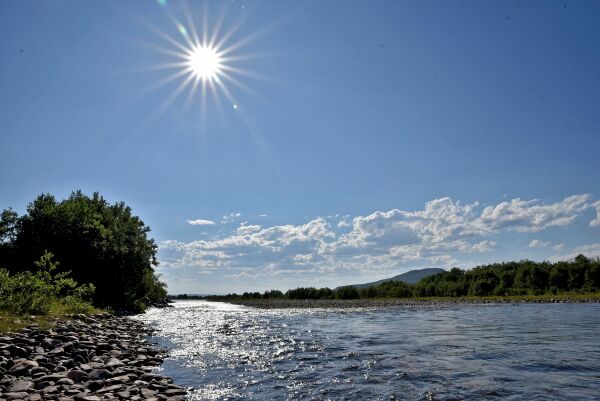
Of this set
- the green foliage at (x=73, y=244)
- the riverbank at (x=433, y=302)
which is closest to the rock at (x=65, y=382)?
the green foliage at (x=73, y=244)

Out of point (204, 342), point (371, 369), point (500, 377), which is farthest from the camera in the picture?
point (204, 342)

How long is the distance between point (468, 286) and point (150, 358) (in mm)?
134960

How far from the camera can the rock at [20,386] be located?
1080 cm

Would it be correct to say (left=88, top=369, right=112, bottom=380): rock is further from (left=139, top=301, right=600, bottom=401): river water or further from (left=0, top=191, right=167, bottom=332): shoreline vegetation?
(left=0, top=191, right=167, bottom=332): shoreline vegetation

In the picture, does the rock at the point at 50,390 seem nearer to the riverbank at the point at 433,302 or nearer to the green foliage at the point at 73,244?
the green foliage at the point at 73,244

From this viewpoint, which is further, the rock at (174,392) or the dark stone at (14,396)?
the rock at (174,392)

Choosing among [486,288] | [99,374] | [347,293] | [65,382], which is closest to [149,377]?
[99,374]

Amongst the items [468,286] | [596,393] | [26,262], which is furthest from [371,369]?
[468,286]

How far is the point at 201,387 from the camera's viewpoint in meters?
13.7

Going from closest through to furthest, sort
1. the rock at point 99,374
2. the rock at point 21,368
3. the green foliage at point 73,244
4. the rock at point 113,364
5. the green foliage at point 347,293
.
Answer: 1. the rock at point 21,368
2. the rock at point 99,374
3. the rock at point 113,364
4. the green foliage at point 73,244
5. the green foliage at point 347,293

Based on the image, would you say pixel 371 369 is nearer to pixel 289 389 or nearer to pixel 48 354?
pixel 289 389

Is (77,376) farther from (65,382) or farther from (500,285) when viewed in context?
(500,285)

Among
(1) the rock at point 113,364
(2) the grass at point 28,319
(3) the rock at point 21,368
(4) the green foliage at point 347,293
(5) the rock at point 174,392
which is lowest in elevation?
(5) the rock at point 174,392

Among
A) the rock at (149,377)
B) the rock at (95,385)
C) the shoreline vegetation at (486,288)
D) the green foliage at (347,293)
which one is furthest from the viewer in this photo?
the green foliage at (347,293)
